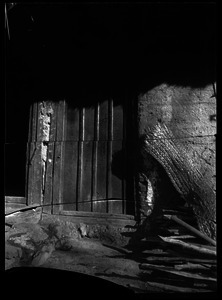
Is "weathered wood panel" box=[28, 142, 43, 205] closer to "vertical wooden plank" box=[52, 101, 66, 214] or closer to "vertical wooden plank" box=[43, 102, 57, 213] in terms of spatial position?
"vertical wooden plank" box=[43, 102, 57, 213]

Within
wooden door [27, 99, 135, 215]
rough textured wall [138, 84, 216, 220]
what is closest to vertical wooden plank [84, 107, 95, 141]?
wooden door [27, 99, 135, 215]

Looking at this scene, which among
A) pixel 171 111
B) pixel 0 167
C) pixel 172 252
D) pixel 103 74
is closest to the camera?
pixel 0 167

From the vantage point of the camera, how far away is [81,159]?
4512mm

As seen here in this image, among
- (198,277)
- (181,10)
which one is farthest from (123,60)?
(198,277)

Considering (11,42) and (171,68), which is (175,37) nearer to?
(171,68)

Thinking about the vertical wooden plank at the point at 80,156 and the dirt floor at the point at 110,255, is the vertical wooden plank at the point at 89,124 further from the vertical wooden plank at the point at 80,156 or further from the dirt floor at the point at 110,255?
the dirt floor at the point at 110,255

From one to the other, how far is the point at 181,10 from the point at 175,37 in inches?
18.8

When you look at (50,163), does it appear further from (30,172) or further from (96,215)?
(96,215)

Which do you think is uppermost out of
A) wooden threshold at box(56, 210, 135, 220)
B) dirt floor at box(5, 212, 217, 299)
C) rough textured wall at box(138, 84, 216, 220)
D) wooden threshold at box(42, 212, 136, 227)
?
rough textured wall at box(138, 84, 216, 220)

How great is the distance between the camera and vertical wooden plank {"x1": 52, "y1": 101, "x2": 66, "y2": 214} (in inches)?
178

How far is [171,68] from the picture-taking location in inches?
164

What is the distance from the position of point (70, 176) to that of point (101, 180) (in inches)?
28.6

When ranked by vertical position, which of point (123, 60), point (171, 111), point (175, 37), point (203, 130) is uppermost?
point (175, 37)

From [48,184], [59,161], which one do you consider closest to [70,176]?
[59,161]
